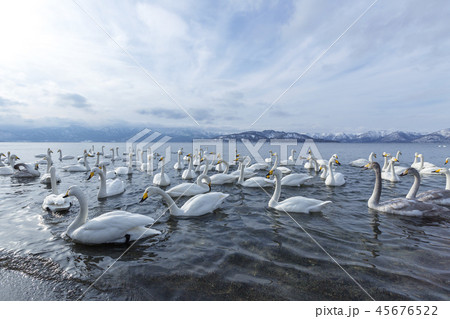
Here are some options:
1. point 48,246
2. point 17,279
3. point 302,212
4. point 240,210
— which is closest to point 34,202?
point 48,246

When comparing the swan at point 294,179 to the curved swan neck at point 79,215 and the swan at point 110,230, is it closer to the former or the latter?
the swan at point 110,230

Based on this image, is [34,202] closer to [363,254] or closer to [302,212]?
[302,212]

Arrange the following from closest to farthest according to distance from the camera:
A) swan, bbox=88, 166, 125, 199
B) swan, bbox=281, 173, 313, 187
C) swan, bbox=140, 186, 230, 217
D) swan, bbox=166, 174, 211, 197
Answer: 1. swan, bbox=140, 186, 230, 217
2. swan, bbox=88, 166, 125, 199
3. swan, bbox=166, 174, 211, 197
4. swan, bbox=281, 173, 313, 187

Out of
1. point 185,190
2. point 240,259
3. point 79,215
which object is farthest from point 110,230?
point 185,190

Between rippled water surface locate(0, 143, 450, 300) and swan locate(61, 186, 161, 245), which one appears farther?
swan locate(61, 186, 161, 245)

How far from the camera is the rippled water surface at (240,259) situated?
447 centimetres

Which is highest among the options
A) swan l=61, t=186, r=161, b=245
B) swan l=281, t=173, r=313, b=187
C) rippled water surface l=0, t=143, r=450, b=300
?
swan l=281, t=173, r=313, b=187

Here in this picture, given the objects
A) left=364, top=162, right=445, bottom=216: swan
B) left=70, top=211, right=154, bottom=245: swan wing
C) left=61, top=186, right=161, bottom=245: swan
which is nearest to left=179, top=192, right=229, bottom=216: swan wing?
left=61, top=186, right=161, bottom=245: swan

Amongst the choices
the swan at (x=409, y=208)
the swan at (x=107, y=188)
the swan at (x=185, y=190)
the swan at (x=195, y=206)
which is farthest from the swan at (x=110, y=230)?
the swan at (x=409, y=208)

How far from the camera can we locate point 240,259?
5.68 m

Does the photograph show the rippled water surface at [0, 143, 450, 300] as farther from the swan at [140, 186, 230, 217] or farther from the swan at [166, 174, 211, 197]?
the swan at [166, 174, 211, 197]

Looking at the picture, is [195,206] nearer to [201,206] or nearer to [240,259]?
[201,206]

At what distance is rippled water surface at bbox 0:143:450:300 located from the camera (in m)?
4.47
